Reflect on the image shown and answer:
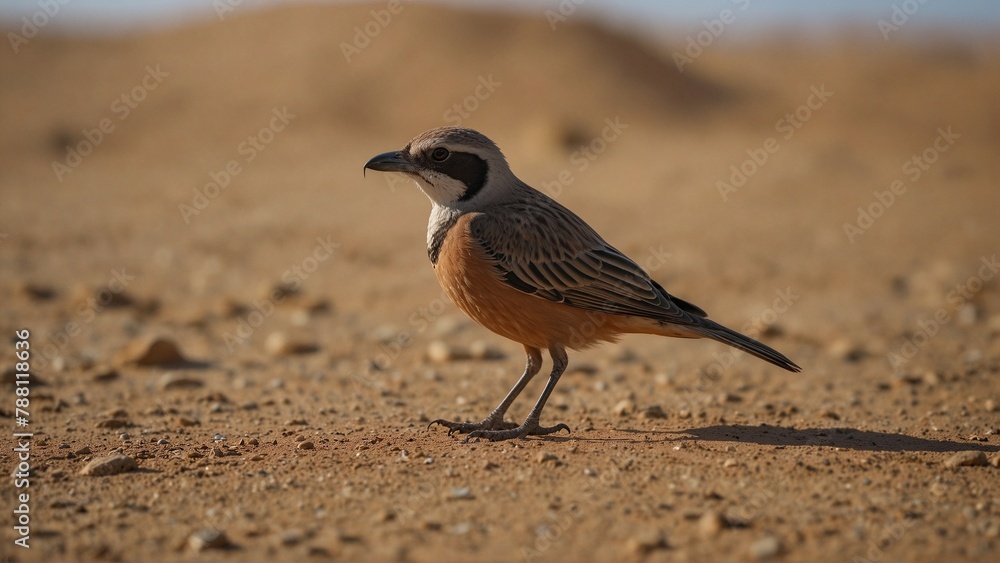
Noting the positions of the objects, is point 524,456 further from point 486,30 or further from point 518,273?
point 486,30

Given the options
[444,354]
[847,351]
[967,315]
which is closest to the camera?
[847,351]

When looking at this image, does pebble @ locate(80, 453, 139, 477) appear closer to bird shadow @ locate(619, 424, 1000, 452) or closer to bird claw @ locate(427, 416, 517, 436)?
bird claw @ locate(427, 416, 517, 436)

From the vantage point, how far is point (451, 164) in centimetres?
755

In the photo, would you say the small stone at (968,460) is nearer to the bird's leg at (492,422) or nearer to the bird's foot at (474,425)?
the bird's leg at (492,422)

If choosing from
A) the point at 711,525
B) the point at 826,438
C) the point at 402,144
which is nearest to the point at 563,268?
the point at 826,438

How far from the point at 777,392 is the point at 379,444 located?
477 centimetres

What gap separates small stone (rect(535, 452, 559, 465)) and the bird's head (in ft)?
8.22

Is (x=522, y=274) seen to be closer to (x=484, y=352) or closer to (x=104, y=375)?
(x=484, y=352)

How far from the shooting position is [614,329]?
7.46 metres

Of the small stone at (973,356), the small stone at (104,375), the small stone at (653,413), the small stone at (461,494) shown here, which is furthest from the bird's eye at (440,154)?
the small stone at (973,356)

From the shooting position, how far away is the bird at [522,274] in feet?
23.2

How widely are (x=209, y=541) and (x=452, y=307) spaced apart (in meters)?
8.51

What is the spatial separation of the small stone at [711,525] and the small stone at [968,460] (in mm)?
2190

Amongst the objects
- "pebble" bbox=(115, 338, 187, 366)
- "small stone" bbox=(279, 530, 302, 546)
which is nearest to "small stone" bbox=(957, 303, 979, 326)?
"small stone" bbox=(279, 530, 302, 546)
